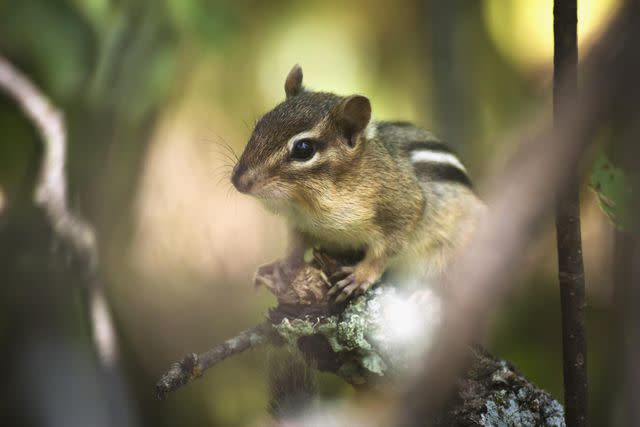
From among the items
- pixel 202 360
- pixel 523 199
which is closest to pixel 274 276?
pixel 202 360

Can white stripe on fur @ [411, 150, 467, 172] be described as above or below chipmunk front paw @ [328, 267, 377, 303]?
above

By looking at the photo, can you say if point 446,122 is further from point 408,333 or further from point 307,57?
point 408,333

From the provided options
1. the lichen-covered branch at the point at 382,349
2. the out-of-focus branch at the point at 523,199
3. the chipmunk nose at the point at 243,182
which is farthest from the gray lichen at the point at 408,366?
the out-of-focus branch at the point at 523,199

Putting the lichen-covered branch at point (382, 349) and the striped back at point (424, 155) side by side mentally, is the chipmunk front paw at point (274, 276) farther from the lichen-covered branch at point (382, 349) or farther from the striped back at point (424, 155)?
the striped back at point (424, 155)

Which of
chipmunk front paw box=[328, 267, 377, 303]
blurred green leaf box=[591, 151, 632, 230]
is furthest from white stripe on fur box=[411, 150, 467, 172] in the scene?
blurred green leaf box=[591, 151, 632, 230]

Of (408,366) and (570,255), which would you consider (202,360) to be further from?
(570,255)

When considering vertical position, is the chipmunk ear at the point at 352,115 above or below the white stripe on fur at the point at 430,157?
above

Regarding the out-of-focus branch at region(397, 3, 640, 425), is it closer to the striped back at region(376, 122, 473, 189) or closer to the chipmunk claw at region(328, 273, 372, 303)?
the chipmunk claw at region(328, 273, 372, 303)
